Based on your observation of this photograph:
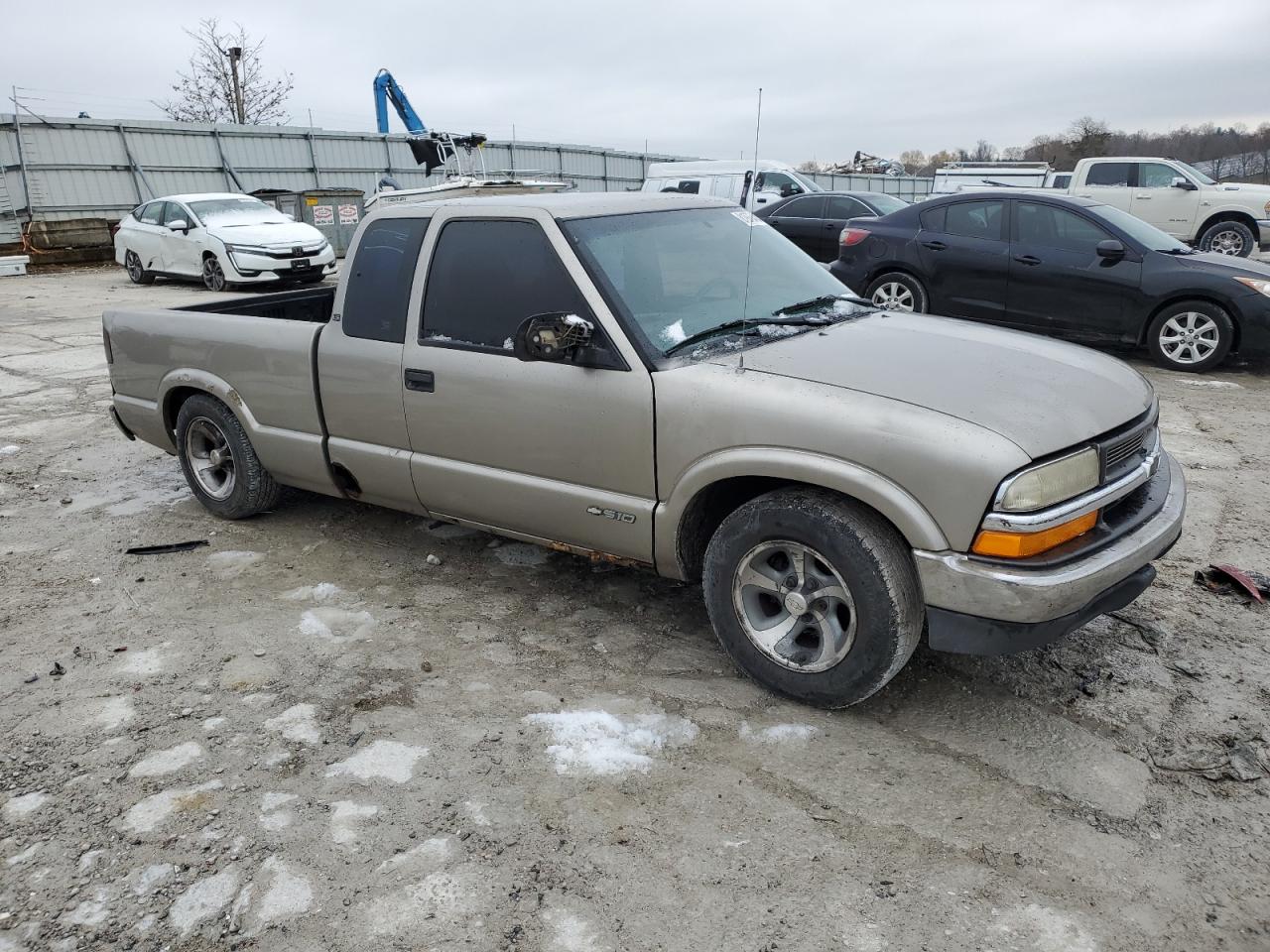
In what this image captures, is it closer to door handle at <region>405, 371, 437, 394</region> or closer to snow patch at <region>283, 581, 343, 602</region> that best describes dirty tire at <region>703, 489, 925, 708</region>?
door handle at <region>405, 371, 437, 394</region>

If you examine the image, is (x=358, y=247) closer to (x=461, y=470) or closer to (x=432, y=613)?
(x=461, y=470)

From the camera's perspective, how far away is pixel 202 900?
2.41 meters

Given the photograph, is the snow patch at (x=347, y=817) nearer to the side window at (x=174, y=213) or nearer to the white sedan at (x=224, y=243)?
the white sedan at (x=224, y=243)

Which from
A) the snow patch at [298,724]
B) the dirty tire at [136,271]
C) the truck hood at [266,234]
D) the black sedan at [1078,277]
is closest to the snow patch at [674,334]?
the snow patch at [298,724]

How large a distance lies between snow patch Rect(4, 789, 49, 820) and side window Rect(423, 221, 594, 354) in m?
2.15

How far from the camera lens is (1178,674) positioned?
3.39m

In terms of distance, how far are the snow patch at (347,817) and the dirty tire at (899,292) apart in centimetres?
793

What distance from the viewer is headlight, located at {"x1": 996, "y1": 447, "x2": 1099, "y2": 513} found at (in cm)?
271

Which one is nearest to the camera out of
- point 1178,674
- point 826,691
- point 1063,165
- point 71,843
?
point 71,843

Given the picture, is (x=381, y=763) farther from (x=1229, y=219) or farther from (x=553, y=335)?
(x=1229, y=219)

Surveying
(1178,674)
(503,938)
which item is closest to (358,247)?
(503,938)

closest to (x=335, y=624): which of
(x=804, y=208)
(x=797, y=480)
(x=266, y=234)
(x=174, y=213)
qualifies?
(x=797, y=480)

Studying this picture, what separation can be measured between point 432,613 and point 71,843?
1.64 metres

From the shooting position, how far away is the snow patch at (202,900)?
7.68 feet
